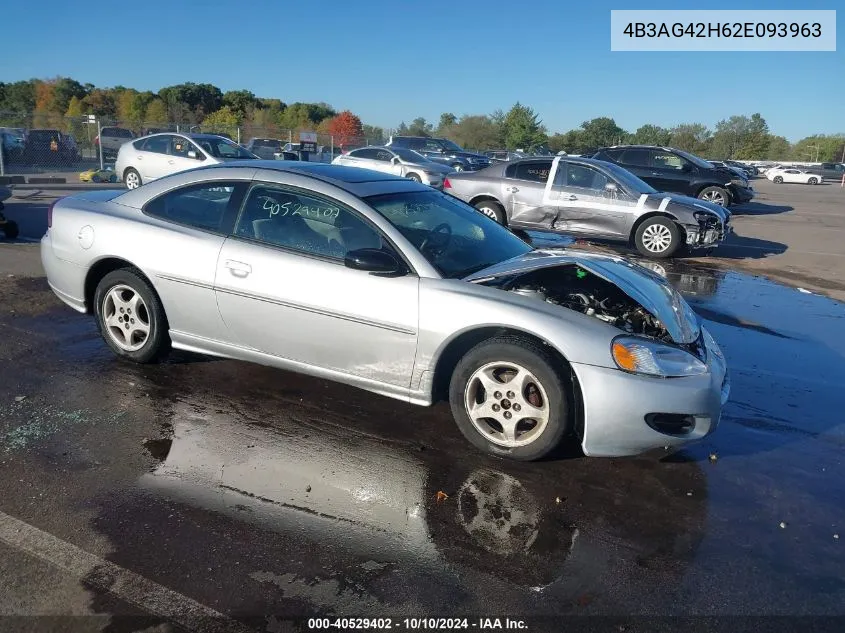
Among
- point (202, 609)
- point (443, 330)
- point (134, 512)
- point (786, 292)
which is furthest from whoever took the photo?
point (786, 292)

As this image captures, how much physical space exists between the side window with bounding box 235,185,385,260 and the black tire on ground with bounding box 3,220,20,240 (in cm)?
713

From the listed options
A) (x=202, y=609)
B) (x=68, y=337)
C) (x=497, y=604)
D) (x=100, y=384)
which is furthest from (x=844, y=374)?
(x=68, y=337)

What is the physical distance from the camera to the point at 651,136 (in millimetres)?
86125

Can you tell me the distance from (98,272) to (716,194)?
16.2 metres

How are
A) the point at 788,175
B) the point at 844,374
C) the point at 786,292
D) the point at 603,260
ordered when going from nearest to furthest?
1. the point at 603,260
2. the point at 844,374
3. the point at 786,292
4. the point at 788,175

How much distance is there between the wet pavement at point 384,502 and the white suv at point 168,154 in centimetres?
1138

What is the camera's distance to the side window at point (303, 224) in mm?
4164

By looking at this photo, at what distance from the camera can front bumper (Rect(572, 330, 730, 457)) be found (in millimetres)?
3422

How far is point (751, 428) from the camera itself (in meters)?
4.34

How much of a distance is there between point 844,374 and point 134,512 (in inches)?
212

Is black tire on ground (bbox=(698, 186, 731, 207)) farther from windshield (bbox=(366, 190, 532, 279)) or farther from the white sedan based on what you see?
the white sedan

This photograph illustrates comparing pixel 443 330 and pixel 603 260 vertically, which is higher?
pixel 603 260

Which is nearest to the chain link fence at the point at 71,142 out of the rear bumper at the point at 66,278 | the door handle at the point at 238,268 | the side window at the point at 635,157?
the side window at the point at 635,157

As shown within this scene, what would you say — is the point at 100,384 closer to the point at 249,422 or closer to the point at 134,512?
the point at 249,422
